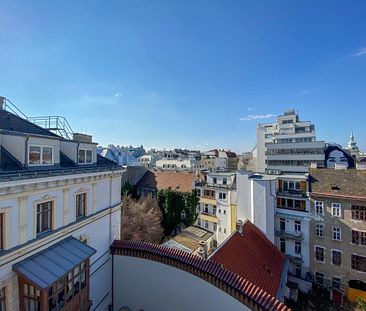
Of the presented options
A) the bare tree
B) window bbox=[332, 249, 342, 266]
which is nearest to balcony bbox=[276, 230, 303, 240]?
window bbox=[332, 249, 342, 266]

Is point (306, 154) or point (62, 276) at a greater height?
point (306, 154)

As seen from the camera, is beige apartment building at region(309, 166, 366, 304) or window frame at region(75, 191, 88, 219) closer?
window frame at region(75, 191, 88, 219)

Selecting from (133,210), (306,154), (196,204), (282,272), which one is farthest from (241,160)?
(282,272)

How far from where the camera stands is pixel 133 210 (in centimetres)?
3312

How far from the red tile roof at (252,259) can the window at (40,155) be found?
9.58m

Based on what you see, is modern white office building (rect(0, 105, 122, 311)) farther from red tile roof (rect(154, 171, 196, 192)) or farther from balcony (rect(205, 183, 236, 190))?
red tile roof (rect(154, 171, 196, 192))

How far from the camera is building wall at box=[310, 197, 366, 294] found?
77.9 ft

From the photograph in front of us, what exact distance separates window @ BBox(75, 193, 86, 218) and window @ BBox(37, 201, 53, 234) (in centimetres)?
166

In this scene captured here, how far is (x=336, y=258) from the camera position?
24.9m

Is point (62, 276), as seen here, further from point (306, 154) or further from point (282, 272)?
point (306, 154)

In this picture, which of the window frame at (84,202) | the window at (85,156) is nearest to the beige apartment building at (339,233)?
the window at (85,156)

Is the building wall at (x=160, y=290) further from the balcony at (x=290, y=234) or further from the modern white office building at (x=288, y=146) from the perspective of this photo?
the modern white office building at (x=288, y=146)

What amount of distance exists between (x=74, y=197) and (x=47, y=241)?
7.10 feet

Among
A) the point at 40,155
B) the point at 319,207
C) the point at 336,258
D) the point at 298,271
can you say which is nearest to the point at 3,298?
the point at 40,155
